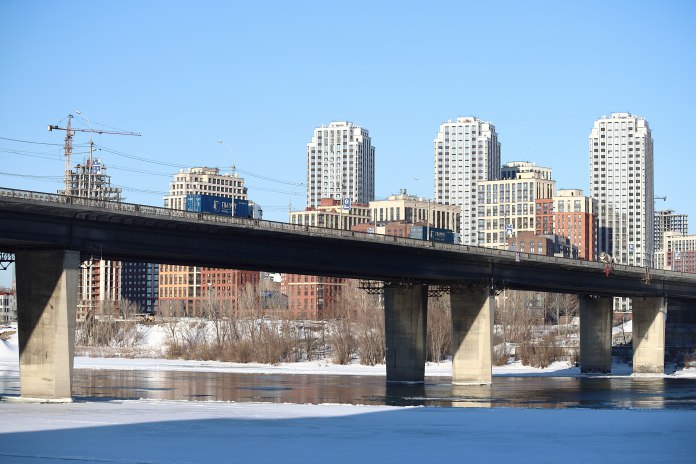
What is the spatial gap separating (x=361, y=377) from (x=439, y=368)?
2564 centimetres

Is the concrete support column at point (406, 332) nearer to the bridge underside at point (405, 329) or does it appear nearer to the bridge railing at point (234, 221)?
the bridge underside at point (405, 329)

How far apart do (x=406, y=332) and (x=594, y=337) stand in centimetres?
4183

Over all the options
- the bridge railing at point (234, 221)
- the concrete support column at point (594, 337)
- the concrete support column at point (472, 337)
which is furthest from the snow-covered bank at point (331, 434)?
the concrete support column at point (594, 337)

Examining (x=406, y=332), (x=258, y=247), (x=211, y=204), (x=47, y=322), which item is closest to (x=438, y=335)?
(x=406, y=332)

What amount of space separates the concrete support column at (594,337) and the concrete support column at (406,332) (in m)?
39.1

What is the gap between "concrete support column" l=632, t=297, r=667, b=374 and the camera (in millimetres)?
152875

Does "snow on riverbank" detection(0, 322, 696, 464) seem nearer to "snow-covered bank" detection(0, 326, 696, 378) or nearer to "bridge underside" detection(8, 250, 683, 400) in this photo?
"bridge underside" detection(8, 250, 683, 400)

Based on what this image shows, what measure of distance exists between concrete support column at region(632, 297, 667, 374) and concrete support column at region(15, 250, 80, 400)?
321 ft

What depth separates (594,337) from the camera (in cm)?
14950

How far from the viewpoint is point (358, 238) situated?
103 metres

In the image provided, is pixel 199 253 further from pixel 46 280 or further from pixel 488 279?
pixel 488 279

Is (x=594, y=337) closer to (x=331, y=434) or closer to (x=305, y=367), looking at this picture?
(x=305, y=367)

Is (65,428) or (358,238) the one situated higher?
(358,238)

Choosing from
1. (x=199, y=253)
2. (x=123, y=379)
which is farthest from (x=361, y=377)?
(x=199, y=253)
